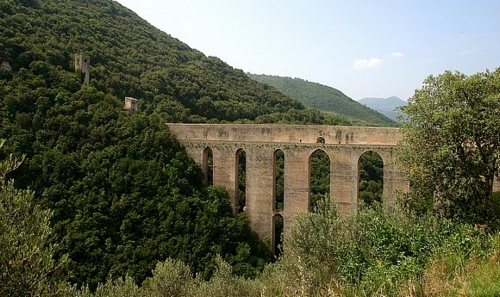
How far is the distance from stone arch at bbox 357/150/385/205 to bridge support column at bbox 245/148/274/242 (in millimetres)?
5290

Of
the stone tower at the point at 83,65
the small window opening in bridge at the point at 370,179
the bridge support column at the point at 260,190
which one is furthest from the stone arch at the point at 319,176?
the stone tower at the point at 83,65

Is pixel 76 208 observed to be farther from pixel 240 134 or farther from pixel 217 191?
pixel 240 134

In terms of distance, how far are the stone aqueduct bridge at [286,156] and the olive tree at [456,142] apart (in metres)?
7.20

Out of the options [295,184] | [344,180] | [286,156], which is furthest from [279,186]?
[344,180]

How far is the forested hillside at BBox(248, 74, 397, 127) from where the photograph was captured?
309ft

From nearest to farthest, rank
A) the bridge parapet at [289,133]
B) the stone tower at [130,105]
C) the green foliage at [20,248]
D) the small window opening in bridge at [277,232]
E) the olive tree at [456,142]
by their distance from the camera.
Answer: the green foliage at [20,248] < the olive tree at [456,142] < the bridge parapet at [289,133] < the small window opening in bridge at [277,232] < the stone tower at [130,105]

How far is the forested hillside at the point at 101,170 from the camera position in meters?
17.6

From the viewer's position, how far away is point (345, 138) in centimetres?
1912

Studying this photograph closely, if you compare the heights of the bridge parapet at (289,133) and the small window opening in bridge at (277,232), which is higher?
the bridge parapet at (289,133)

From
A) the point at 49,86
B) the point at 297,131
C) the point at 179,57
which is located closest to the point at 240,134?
the point at 297,131

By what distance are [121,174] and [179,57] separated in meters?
26.8

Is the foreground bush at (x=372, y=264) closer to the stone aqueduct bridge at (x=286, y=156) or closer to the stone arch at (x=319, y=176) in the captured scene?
the stone aqueduct bridge at (x=286, y=156)

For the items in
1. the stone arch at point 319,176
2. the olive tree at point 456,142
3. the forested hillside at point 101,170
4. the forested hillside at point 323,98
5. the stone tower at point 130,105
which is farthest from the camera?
the forested hillside at point 323,98

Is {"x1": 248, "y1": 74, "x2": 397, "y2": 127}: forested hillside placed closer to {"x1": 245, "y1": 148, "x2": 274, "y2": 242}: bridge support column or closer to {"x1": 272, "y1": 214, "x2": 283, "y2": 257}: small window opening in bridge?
{"x1": 272, "y1": 214, "x2": 283, "y2": 257}: small window opening in bridge
